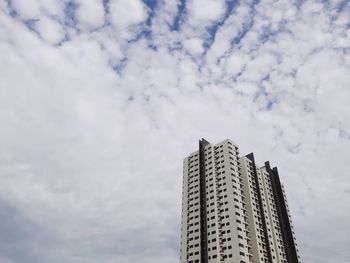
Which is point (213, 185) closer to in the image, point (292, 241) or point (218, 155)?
point (218, 155)

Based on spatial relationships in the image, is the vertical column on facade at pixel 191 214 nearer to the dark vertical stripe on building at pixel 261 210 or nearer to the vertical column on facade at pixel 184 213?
the vertical column on facade at pixel 184 213

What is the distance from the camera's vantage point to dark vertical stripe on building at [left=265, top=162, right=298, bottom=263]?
99262mm

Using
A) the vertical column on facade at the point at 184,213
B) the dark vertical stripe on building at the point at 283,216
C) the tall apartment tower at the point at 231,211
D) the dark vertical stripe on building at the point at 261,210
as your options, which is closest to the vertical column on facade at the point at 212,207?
the tall apartment tower at the point at 231,211

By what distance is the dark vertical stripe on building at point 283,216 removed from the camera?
326 ft

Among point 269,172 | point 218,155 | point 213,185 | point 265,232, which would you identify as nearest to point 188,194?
point 213,185

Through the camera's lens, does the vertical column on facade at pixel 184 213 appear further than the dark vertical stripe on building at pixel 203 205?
Yes

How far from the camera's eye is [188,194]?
10594cm

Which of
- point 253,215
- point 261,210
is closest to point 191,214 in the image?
point 253,215

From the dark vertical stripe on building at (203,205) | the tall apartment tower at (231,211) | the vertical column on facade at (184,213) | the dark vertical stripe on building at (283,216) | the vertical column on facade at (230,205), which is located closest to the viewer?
the vertical column on facade at (230,205)

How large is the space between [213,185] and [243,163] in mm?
16765

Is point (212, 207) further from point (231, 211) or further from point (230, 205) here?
point (231, 211)

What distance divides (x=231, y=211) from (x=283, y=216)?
91.0ft

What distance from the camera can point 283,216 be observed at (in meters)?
108

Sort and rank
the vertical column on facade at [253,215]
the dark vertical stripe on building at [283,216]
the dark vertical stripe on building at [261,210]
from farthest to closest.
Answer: the dark vertical stripe on building at [283,216]
the dark vertical stripe on building at [261,210]
the vertical column on facade at [253,215]
